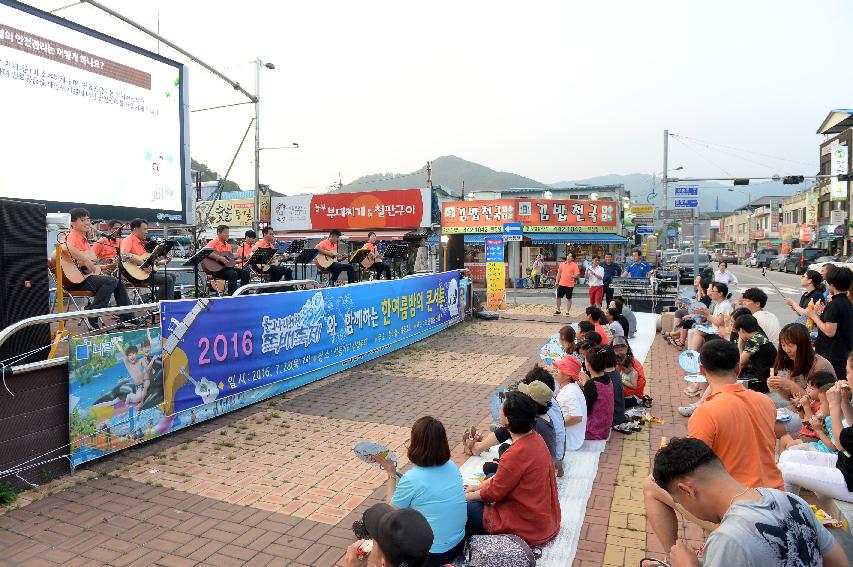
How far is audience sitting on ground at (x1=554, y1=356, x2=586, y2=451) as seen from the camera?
554 cm

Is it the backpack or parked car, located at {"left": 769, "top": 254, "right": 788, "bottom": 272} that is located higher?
parked car, located at {"left": 769, "top": 254, "right": 788, "bottom": 272}

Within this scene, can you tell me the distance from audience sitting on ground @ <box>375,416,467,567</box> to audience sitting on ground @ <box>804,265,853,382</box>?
5326mm

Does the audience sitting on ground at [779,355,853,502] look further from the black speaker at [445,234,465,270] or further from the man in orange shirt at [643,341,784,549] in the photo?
the black speaker at [445,234,465,270]

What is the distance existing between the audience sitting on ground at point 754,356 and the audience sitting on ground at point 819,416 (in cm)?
77

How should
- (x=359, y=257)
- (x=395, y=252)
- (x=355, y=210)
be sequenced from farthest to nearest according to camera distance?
(x=355, y=210) < (x=395, y=252) < (x=359, y=257)

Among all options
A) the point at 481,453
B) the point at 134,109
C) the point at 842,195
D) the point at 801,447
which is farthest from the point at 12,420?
the point at 842,195

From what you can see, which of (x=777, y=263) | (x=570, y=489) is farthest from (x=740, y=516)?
(x=777, y=263)

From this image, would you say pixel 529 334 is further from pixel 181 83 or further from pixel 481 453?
pixel 181 83

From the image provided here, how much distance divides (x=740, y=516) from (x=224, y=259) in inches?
348

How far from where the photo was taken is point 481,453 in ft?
18.5

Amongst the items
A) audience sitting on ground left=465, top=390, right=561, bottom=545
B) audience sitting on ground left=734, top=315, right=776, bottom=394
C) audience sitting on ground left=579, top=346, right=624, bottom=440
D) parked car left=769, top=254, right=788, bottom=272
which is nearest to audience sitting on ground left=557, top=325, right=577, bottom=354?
audience sitting on ground left=579, top=346, right=624, bottom=440

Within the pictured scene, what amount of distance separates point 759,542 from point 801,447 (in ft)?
10.2

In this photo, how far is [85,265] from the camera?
23.7 ft

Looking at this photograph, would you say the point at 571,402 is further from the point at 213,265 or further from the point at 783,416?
Result: the point at 213,265
